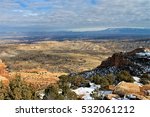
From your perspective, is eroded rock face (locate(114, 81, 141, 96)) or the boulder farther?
eroded rock face (locate(114, 81, 141, 96))

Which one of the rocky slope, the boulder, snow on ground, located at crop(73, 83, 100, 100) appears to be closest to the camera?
the boulder

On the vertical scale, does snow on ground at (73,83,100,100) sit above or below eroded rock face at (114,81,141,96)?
below

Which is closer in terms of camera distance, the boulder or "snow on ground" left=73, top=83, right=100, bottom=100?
the boulder

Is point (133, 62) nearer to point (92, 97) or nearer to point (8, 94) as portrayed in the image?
point (92, 97)

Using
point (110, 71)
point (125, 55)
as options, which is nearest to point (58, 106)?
point (110, 71)

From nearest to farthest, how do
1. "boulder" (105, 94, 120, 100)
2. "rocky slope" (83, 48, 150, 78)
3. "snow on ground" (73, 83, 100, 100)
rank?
"boulder" (105, 94, 120, 100) → "snow on ground" (73, 83, 100, 100) → "rocky slope" (83, 48, 150, 78)

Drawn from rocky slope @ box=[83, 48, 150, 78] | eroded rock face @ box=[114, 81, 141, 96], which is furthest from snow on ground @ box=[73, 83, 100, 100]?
rocky slope @ box=[83, 48, 150, 78]

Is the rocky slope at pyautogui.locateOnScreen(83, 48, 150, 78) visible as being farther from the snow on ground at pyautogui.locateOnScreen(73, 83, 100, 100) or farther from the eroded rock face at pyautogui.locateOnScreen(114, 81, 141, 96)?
the eroded rock face at pyautogui.locateOnScreen(114, 81, 141, 96)

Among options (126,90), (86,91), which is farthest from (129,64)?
(126,90)

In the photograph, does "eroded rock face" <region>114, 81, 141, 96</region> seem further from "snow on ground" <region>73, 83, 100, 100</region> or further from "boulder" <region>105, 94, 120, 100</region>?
"snow on ground" <region>73, 83, 100, 100</region>

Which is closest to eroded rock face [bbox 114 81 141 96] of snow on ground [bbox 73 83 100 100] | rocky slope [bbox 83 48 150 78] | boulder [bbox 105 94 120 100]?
boulder [bbox 105 94 120 100]
